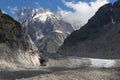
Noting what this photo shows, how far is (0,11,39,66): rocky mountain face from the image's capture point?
82000 millimetres

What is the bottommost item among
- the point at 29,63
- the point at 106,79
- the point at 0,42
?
the point at 106,79

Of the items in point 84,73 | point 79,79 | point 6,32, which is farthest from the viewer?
point 6,32

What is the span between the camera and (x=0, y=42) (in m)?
83.9

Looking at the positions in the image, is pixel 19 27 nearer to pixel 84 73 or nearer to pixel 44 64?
pixel 44 64

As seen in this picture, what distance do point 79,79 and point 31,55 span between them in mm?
51146

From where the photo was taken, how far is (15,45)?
8812 centimetres

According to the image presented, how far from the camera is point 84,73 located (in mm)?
48188

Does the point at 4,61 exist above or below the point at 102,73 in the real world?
above

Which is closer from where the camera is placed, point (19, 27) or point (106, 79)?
point (106, 79)

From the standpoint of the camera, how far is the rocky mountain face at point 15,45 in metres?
82.0

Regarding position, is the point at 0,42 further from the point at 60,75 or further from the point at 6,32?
the point at 60,75

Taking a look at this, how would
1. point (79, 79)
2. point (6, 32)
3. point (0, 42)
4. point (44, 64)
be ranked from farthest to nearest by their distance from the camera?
point (44, 64) → point (6, 32) → point (0, 42) → point (79, 79)

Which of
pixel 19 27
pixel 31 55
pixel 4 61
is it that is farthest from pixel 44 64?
pixel 4 61

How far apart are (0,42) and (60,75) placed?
41657 millimetres
